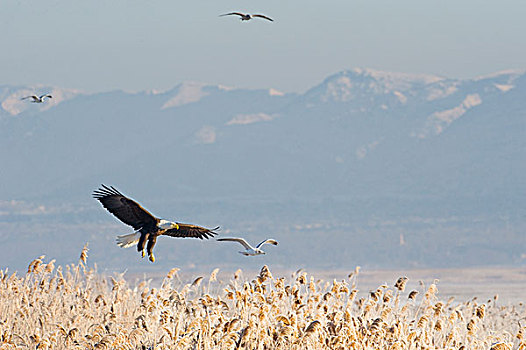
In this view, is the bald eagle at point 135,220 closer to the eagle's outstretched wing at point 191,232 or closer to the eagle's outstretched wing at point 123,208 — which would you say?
the eagle's outstretched wing at point 123,208

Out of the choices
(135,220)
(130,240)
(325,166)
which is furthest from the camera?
(325,166)

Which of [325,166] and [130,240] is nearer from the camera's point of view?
[130,240]

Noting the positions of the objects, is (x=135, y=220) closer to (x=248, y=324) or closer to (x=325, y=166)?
(x=248, y=324)

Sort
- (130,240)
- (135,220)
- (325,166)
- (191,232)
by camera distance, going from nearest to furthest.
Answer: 1. (130,240)
2. (135,220)
3. (191,232)
4. (325,166)

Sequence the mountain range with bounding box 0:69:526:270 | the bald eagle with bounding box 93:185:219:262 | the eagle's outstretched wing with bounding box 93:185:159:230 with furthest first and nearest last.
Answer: the mountain range with bounding box 0:69:526:270 → the eagle's outstretched wing with bounding box 93:185:159:230 → the bald eagle with bounding box 93:185:219:262

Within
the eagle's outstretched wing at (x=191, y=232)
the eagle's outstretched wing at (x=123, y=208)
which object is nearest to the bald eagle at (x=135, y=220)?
the eagle's outstretched wing at (x=123, y=208)

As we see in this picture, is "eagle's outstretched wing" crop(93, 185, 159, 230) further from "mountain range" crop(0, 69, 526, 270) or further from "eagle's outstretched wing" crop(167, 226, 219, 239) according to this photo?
"mountain range" crop(0, 69, 526, 270)

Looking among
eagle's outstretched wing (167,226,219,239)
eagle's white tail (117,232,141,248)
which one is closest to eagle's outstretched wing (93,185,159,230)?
eagle's white tail (117,232,141,248)

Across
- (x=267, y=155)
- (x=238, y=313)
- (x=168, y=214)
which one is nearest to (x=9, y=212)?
(x=168, y=214)

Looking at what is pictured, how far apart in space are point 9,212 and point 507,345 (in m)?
106

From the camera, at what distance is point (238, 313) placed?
1195 cm

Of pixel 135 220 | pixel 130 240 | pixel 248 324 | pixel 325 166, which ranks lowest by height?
pixel 248 324

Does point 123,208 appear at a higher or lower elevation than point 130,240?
higher

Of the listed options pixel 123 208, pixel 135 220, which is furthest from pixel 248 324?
pixel 123 208
